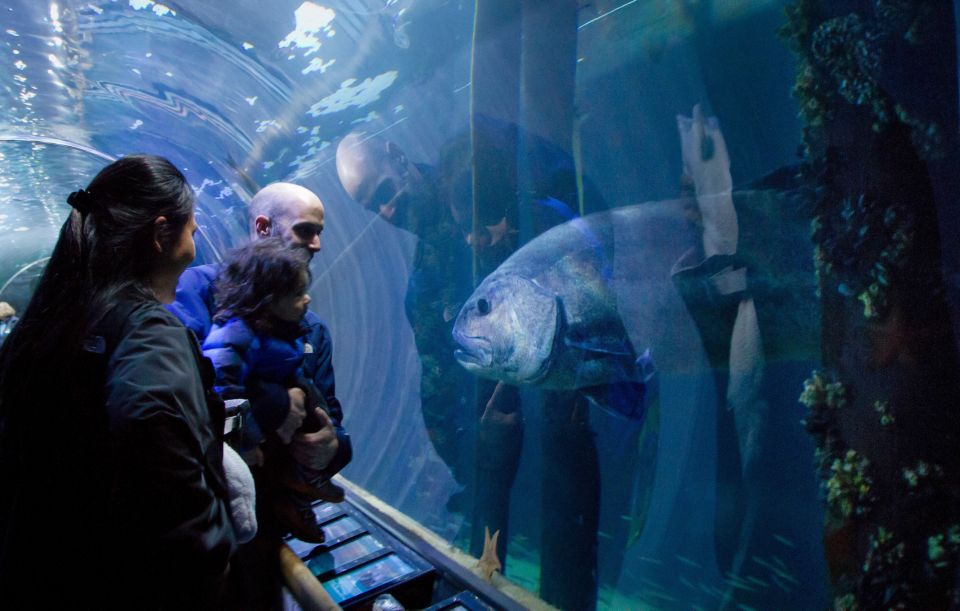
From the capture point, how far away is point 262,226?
2777 millimetres

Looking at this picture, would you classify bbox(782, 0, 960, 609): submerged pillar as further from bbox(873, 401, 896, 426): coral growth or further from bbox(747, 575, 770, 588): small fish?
bbox(747, 575, 770, 588): small fish

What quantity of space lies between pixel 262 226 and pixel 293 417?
1.16 meters

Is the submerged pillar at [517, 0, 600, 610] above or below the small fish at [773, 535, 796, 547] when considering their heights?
above

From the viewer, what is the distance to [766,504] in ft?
23.2

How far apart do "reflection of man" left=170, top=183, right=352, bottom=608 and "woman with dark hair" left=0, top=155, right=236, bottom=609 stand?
957mm

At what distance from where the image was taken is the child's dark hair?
7.30ft

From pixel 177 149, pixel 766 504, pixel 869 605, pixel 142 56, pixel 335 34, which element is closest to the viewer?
pixel 869 605

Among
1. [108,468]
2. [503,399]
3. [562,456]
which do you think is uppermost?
[108,468]

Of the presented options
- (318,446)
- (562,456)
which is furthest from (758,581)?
(318,446)

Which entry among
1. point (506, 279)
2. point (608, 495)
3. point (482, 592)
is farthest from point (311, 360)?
point (608, 495)

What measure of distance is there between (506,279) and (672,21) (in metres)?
7.05

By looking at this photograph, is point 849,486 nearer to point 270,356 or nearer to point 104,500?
point 270,356

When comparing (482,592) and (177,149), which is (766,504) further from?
(177,149)

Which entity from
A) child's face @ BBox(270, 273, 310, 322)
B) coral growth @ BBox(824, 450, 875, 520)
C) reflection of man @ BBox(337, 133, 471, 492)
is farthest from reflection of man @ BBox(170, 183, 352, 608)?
reflection of man @ BBox(337, 133, 471, 492)
